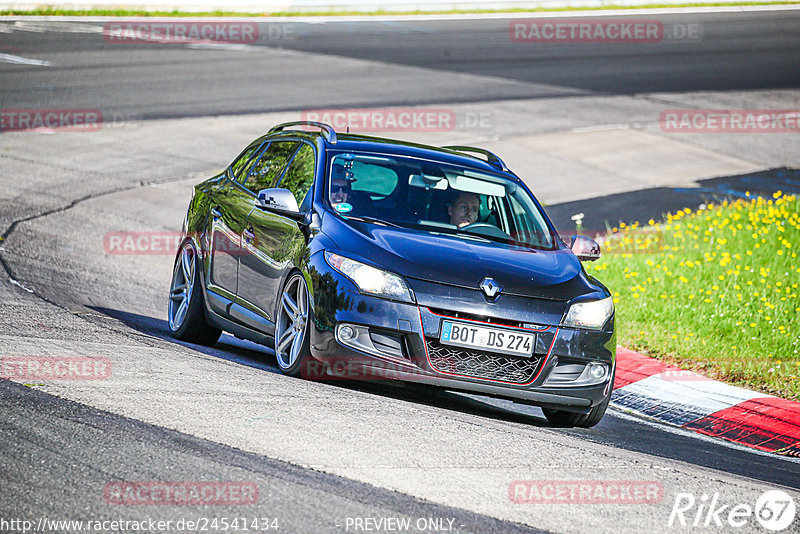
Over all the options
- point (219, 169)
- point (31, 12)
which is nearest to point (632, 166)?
point (219, 169)

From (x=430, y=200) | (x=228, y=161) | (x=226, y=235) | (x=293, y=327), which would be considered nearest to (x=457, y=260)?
(x=430, y=200)

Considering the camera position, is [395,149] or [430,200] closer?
[430,200]

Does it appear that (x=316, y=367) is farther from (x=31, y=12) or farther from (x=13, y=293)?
(x=31, y=12)

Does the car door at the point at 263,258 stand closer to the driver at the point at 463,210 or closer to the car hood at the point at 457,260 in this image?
the car hood at the point at 457,260

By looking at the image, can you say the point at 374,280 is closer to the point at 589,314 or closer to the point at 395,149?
the point at 589,314

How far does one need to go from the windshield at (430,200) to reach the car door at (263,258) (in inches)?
17.3

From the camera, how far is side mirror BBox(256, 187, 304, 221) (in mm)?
7586

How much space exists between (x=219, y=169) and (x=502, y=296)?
1121cm

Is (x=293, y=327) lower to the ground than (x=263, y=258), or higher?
lower

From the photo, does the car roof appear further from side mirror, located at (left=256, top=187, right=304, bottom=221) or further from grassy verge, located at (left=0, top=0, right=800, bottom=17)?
grassy verge, located at (left=0, top=0, right=800, bottom=17)

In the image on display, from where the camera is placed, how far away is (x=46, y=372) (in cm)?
634

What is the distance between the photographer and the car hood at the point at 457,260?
6.92 metres

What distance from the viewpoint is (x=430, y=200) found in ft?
26.3

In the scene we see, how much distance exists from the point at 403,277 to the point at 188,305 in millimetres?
2823
